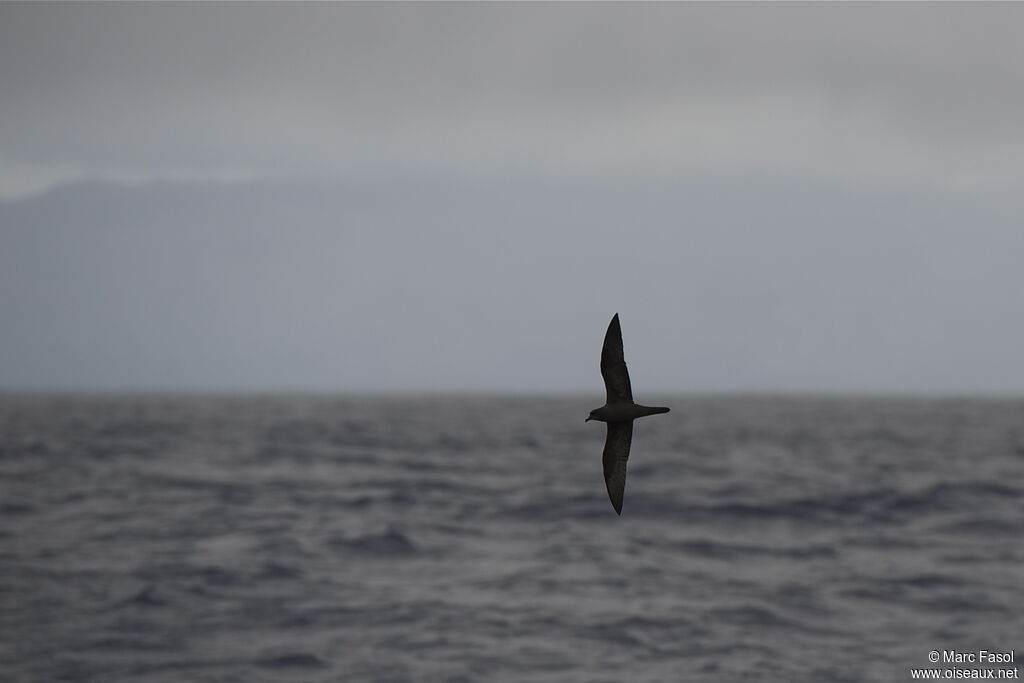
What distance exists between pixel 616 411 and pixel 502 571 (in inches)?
863

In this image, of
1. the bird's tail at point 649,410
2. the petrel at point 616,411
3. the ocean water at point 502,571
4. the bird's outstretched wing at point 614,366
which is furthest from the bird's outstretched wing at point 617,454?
the ocean water at point 502,571

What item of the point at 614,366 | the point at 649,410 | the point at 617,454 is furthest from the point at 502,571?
the point at 649,410

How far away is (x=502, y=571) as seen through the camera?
96.3 feet

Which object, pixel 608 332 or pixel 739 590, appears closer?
pixel 608 332

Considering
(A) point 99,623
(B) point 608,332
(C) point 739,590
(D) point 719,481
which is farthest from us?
(D) point 719,481

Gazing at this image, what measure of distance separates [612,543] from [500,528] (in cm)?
442

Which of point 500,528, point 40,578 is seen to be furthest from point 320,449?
point 40,578

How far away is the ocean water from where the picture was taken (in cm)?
2200

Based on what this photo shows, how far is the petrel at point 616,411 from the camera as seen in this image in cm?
817

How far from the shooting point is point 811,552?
1273 inches

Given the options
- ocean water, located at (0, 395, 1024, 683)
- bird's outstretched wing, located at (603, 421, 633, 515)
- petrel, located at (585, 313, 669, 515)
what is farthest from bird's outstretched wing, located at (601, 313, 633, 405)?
ocean water, located at (0, 395, 1024, 683)

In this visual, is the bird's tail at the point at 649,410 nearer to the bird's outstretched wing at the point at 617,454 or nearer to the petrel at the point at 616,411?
the petrel at the point at 616,411

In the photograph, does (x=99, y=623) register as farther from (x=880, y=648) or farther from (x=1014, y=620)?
(x=1014, y=620)

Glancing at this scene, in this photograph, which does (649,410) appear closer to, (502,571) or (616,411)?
(616,411)
